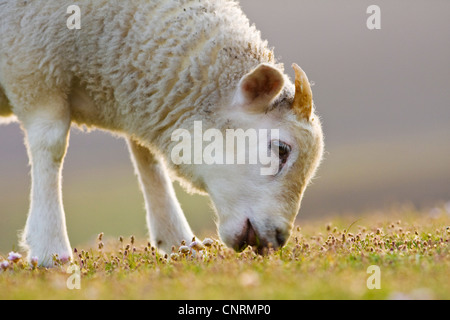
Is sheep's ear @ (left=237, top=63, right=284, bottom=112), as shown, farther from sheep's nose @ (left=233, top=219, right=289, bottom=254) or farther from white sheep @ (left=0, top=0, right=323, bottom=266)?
sheep's nose @ (left=233, top=219, right=289, bottom=254)

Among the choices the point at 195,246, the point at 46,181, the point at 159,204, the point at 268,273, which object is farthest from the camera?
the point at 159,204

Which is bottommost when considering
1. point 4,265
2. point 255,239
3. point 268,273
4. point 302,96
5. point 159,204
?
point 268,273

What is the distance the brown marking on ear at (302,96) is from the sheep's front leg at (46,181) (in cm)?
210

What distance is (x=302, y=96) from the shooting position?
5086 mm

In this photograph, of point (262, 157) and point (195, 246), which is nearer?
point (262, 157)

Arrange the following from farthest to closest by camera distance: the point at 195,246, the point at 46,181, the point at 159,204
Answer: the point at 159,204
the point at 46,181
the point at 195,246

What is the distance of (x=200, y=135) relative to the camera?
529 centimetres

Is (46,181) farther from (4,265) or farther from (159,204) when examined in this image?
(159,204)

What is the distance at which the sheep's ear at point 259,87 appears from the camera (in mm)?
4914

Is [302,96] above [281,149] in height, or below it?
above

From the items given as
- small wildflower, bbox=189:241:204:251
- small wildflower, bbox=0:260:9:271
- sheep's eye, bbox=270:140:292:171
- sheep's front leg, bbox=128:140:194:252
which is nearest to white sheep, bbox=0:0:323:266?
sheep's eye, bbox=270:140:292:171

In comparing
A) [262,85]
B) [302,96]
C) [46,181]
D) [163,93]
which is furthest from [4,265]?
[302,96]

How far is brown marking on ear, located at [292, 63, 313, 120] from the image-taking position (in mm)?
4938

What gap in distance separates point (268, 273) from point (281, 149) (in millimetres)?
1400
